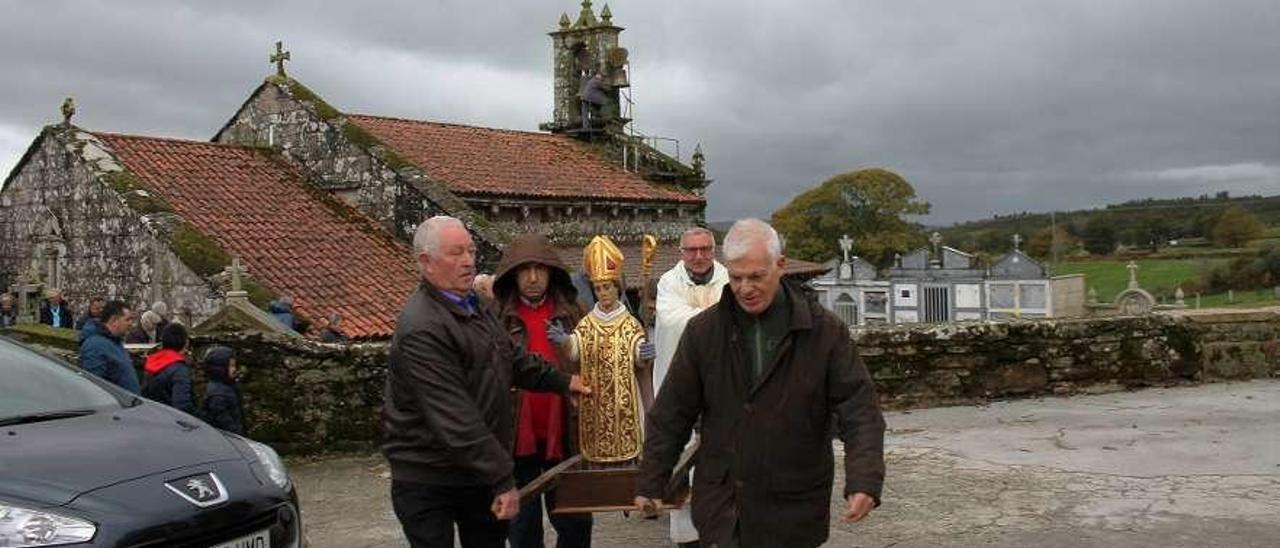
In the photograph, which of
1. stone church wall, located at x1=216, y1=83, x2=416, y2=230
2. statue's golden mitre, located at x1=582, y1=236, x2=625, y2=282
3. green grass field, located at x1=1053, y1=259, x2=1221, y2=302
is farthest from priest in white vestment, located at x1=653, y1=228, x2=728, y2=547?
green grass field, located at x1=1053, y1=259, x2=1221, y2=302

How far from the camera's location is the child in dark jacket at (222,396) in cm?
789

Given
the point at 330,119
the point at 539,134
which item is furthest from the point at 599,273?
the point at 539,134

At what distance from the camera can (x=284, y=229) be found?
19.2 meters

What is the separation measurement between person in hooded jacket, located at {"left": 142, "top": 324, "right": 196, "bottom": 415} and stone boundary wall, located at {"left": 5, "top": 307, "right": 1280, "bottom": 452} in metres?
1.34

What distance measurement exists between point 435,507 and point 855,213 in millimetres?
58979

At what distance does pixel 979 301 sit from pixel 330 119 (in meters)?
19.8

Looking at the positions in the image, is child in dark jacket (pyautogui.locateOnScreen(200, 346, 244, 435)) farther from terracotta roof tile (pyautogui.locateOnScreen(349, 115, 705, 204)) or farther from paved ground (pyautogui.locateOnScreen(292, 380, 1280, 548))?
terracotta roof tile (pyautogui.locateOnScreen(349, 115, 705, 204))

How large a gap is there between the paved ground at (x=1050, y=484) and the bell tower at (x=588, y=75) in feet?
62.9

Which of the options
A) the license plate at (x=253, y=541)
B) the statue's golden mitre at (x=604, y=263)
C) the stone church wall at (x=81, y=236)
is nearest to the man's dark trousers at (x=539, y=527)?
the statue's golden mitre at (x=604, y=263)

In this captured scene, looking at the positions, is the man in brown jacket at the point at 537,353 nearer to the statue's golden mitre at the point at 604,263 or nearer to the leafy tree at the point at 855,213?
the statue's golden mitre at the point at 604,263

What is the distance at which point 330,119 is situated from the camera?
21641mm

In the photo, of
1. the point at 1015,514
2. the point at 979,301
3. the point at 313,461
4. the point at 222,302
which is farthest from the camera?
the point at 979,301

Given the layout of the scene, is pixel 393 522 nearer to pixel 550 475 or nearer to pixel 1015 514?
pixel 550 475

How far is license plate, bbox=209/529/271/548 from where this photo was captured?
14.9 ft
